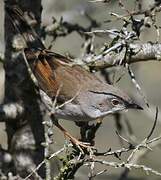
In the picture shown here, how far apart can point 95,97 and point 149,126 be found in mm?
5988

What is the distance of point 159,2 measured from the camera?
Result: 3139 mm

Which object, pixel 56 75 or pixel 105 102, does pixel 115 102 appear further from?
pixel 56 75

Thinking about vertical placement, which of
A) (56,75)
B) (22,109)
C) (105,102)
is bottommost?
(105,102)

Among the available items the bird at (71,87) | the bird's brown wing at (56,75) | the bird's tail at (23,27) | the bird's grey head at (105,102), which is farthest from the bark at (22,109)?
the bird's grey head at (105,102)

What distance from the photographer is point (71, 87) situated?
449cm

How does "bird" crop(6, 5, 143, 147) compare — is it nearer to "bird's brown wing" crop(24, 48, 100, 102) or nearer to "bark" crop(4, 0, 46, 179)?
"bird's brown wing" crop(24, 48, 100, 102)

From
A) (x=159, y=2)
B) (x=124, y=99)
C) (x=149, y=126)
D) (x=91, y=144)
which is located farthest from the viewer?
(x=149, y=126)

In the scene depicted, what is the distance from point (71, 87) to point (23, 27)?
24.9 inches

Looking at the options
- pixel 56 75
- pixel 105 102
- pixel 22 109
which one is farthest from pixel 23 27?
pixel 105 102

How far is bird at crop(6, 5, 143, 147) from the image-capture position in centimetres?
418

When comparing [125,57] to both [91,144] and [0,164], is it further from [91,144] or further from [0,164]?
[0,164]

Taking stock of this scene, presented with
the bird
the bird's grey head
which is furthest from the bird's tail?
the bird's grey head

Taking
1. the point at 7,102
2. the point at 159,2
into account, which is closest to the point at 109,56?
the point at 159,2

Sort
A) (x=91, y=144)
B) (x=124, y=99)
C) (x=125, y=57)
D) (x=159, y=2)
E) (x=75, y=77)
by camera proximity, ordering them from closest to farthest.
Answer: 1. (x=159, y=2)
2. (x=125, y=57)
3. (x=91, y=144)
4. (x=124, y=99)
5. (x=75, y=77)
